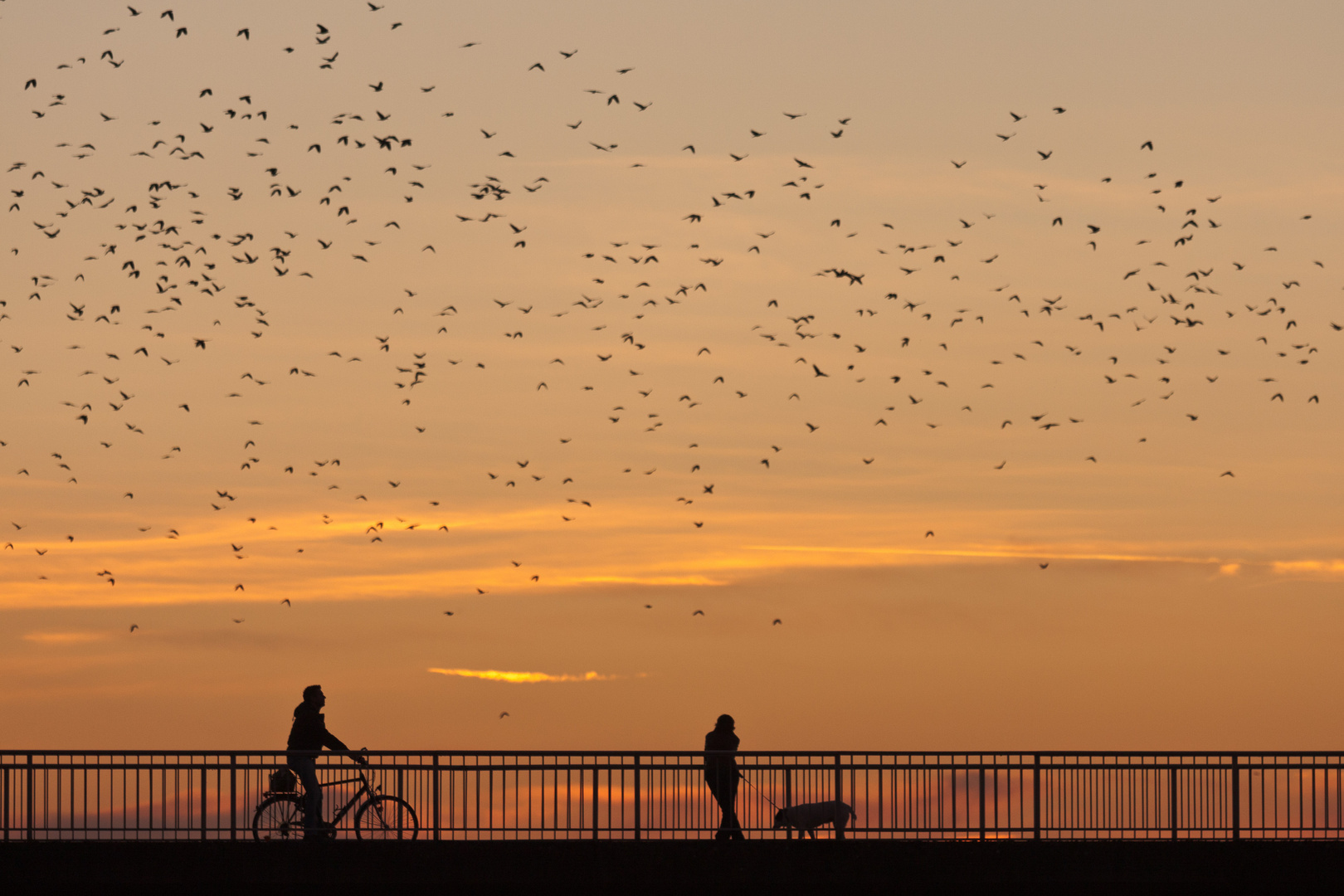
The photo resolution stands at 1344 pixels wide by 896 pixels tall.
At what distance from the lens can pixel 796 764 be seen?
3362cm

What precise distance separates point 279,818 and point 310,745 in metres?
1.25

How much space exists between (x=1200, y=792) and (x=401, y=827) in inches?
437

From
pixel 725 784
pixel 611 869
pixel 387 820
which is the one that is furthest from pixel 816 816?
pixel 387 820

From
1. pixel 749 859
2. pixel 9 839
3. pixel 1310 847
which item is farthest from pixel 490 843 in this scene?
pixel 1310 847

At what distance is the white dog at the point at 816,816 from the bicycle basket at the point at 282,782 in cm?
671

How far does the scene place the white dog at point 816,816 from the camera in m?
33.0

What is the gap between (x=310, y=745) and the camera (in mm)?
33125

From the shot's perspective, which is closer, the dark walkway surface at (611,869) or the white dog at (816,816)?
the dark walkway surface at (611,869)

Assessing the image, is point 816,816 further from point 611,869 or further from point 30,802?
point 30,802

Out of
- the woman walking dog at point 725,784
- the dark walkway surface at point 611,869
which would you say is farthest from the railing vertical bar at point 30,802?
the woman walking dog at point 725,784

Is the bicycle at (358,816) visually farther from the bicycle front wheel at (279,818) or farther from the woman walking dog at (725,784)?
the woman walking dog at (725,784)

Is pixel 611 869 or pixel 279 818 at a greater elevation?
pixel 279 818

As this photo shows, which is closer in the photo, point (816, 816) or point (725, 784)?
point (816, 816)

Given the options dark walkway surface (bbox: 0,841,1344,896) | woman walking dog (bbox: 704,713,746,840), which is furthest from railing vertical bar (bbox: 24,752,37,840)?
woman walking dog (bbox: 704,713,746,840)
